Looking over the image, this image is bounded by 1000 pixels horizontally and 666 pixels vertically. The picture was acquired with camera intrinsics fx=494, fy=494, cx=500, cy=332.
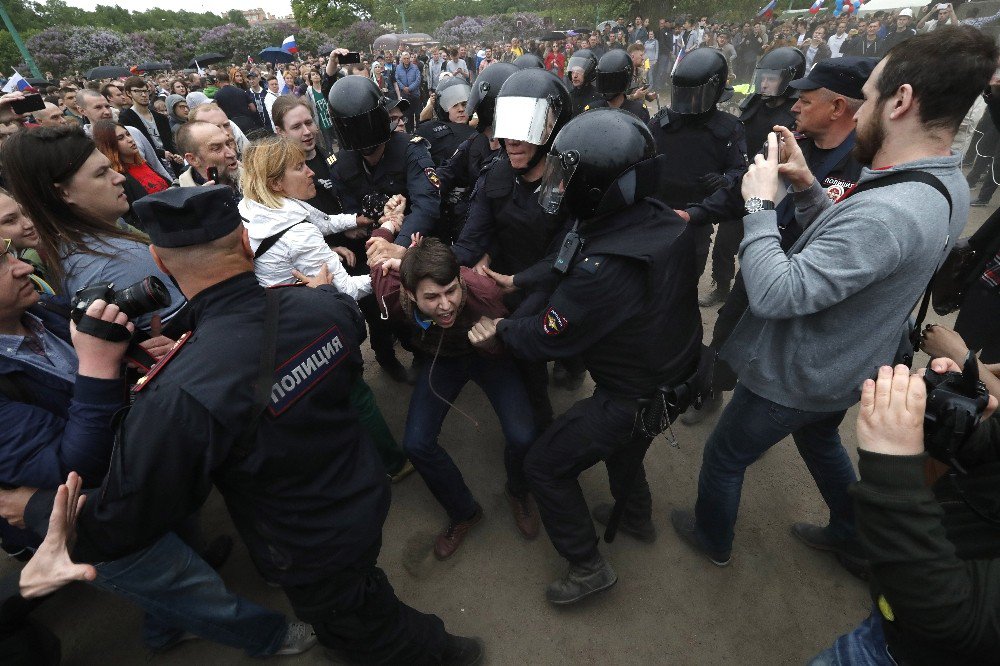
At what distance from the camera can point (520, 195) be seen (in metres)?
2.96

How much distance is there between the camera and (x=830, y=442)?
2336 mm

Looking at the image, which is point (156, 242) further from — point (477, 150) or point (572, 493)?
point (477, 150)

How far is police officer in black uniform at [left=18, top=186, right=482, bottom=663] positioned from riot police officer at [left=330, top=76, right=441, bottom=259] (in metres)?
1.71

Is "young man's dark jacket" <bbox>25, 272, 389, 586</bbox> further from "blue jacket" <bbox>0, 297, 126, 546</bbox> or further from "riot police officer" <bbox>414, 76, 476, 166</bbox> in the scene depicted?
"riot police officer" <bbox>414, 76, 476, 166</bbox>

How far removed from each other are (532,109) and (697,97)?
5.78 feet

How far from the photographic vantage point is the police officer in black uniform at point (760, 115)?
4.45 m

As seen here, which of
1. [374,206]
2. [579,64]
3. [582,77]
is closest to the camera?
[374,206]

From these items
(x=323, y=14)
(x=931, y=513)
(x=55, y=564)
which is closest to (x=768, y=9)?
(x=931, y=513)

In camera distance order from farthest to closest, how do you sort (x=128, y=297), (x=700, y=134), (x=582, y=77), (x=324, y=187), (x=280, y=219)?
(x=582, y=77) → (x=700, y=134) → (x=324, y=187) → (x=280, y=219) → (x=128, y=297)

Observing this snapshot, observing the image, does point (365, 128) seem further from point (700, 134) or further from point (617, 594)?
point (617, 594)

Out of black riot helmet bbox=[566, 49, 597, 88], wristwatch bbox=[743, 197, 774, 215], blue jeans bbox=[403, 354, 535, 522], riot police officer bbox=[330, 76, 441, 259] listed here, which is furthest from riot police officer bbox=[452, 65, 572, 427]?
black riot helmet bbox=[566, 49, 597, 88]

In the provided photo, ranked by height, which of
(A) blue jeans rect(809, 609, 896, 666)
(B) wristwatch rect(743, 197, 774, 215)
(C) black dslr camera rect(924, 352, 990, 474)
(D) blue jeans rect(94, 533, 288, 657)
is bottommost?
(D) blue jeans rect(94, 533, 288, 657)

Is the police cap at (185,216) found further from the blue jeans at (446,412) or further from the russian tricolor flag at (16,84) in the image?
the russian tricolor flag at (16,84)

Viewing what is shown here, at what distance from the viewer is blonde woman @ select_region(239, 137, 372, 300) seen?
2.59 metres
